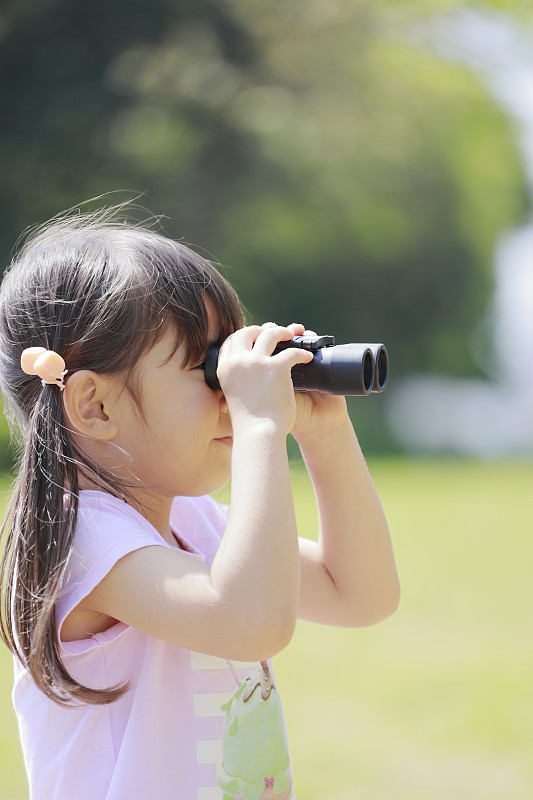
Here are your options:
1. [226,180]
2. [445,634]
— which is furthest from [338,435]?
[226,180]

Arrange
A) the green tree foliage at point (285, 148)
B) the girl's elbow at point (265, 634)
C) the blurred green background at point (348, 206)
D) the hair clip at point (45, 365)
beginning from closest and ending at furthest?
the girl's elbow at point (265, 634) → the hair clip at point (45, 365) → the blurred green background at point (348, 206) → the green tree foliage at point (285, 148)

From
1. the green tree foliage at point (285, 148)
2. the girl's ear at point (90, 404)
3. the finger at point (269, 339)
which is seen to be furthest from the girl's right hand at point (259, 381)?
the green tree foliage at point (285, 148)

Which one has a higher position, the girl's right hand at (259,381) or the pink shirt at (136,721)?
the girl's right hand at (259,381)

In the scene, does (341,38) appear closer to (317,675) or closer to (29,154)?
(29,154)

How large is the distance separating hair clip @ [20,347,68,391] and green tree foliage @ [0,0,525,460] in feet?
34.7

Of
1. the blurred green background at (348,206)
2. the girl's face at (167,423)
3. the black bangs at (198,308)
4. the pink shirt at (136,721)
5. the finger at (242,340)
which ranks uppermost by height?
the blurred green background at (348,206)

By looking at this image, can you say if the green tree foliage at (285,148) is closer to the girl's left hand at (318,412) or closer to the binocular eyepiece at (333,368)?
the girl's left hand at (318,412)

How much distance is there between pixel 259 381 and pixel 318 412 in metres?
0.24

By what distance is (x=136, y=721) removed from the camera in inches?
43.2

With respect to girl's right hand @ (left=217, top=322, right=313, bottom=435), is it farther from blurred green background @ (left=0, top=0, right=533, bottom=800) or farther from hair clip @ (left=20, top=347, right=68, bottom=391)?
Result: blurred green background @ (left=0, top=0, right=533, bottom=800)

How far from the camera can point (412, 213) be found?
16.2 metres

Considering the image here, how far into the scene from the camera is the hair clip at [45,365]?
3.73ft

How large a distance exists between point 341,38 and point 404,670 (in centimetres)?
1386

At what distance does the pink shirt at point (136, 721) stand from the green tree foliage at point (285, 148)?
421 inches
